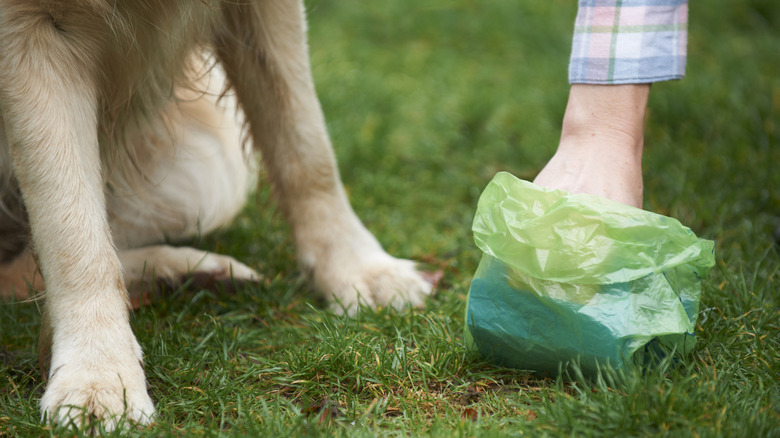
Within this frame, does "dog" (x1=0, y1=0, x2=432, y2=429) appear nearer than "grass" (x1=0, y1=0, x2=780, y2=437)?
No

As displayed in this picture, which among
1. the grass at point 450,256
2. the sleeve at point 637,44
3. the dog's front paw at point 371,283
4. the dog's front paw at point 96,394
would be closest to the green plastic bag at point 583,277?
the grass at point 450,256

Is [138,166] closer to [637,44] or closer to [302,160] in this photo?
[302,160]

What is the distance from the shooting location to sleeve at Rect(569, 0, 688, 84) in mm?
1793

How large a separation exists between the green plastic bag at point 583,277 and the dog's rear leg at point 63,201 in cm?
87

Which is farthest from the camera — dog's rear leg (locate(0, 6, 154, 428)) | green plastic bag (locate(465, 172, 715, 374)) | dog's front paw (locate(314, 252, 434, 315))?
dog's front paw (locate(314, 252, 434, 315))

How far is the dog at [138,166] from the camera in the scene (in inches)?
68.3

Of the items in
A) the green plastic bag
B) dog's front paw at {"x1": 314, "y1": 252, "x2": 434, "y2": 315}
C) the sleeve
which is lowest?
dog's front paw at {"x1": 314, "y1": 252, "x2": 434, "y2": 315}

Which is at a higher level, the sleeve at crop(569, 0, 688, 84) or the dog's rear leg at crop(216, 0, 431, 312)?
the sleeve at crop(569, 0, 688, 84)

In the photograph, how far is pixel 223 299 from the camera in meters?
2.36

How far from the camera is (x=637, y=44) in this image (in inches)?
70.8

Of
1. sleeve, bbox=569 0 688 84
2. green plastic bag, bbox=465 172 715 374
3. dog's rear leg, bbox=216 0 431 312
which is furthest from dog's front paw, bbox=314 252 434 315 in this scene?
sleeve, bbox=569 0 688 84

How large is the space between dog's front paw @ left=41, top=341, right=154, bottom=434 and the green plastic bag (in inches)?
31.9

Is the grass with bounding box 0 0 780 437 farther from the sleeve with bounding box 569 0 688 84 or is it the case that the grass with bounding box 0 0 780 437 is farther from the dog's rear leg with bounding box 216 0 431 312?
the sleeve with bounding box 569 0 688 84

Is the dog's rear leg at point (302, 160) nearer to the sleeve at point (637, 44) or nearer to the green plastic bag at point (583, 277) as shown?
the green plastic bag at point (583, 277)
